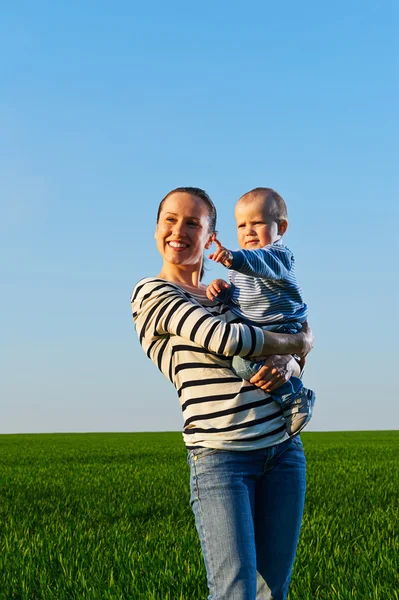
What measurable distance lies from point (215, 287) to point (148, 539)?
4.33 metres

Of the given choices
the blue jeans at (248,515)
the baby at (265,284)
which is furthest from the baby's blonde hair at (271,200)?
the blue jeans at (248,515)

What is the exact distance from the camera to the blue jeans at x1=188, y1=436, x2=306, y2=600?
2668 mm

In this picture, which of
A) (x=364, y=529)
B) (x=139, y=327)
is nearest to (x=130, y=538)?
(x=364, y=529)

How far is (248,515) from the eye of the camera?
8.86ft

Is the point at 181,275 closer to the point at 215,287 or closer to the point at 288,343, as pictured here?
the point at 215,287

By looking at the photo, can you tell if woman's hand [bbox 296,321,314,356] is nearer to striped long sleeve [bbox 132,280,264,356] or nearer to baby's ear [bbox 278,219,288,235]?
striped long sleeve [bbox 132,280,264,356]

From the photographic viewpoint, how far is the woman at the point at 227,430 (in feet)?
8.82

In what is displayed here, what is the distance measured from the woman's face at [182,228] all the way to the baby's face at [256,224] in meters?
0.38

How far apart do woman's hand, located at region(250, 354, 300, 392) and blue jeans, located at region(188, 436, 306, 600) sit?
26 centimetres

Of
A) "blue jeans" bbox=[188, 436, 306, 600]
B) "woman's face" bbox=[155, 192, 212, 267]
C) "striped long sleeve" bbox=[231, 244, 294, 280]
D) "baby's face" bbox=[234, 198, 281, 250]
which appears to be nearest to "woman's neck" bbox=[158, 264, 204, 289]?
"woman's face" bbox=[155, 192, 212, 267]

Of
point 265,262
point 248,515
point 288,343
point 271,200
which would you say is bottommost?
point 248,515

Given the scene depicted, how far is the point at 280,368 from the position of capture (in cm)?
287

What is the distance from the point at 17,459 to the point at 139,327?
1787 cm

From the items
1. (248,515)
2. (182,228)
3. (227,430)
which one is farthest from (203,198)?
(248,515)
